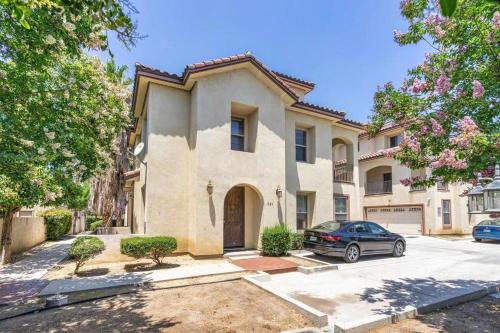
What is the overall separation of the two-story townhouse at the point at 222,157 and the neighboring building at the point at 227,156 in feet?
0.13

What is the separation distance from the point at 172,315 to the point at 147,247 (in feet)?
13.0

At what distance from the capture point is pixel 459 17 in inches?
204

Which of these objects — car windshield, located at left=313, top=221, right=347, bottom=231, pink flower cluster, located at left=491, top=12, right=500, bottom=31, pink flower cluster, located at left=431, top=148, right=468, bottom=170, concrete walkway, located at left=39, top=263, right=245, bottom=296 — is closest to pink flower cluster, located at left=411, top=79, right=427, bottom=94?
pink flower cluster, located at left=491, top=12, right=500, bottom=31

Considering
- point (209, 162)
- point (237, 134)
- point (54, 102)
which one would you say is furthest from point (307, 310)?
point (237, 134)

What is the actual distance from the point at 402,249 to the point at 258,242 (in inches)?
245

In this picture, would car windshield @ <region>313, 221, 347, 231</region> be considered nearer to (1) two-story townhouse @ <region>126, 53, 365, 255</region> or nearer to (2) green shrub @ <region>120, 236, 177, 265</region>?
(1) two-story townhouse @ <region>126, 53, 365, 255</region>

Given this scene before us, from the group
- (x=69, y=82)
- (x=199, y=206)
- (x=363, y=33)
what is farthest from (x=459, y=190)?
(x=69, y=82)

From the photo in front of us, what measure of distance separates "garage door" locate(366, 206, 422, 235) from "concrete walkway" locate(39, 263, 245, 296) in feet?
57.3

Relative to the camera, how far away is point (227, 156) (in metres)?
11.7

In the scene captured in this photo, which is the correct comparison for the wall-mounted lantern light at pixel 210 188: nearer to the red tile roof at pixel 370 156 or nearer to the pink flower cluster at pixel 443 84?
the pink flower cluster at pixel 443 84

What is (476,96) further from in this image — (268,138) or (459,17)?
(268,138)

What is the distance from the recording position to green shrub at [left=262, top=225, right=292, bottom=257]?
11297 mm

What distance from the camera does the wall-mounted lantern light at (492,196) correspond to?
4.55m

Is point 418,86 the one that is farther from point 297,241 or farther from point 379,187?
point 379,187
